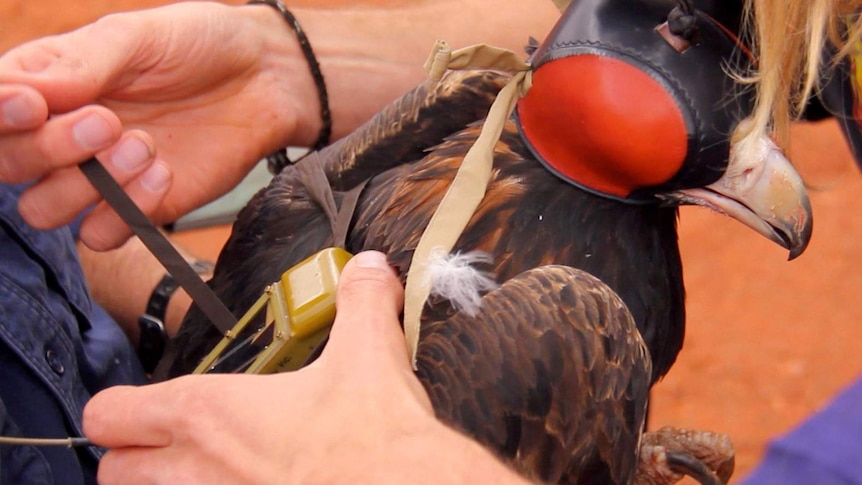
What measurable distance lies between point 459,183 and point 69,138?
0.67 meters

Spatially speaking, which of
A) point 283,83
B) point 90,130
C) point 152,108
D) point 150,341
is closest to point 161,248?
point 90,130

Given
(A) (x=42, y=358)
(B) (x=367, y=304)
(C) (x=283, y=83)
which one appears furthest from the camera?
(C) (x=283, y=83)

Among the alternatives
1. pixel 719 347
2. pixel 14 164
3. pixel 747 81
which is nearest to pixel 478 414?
pixel 747 81

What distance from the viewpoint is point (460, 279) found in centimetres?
131

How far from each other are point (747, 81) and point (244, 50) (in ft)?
3.57

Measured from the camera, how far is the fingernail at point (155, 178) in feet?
5.47

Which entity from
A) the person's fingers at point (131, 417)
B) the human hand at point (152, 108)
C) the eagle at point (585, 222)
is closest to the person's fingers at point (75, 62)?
the human hand at point (152, 108)

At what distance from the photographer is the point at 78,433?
1.57m

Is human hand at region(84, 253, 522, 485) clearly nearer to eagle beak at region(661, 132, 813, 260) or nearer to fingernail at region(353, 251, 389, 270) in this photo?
fingernail at region(353, 251, 389, 270)

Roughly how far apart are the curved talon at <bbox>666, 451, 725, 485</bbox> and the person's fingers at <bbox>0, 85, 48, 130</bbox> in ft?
3.89

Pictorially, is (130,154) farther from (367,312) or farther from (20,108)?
(367,312)

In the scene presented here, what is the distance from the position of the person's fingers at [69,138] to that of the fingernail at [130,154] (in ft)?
0.18

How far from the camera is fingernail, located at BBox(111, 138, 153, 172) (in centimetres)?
161

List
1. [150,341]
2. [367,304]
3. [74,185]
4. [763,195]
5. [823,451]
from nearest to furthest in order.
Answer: [823,451] → [367,304] → [763,195] → [74,185] → [150,341]
